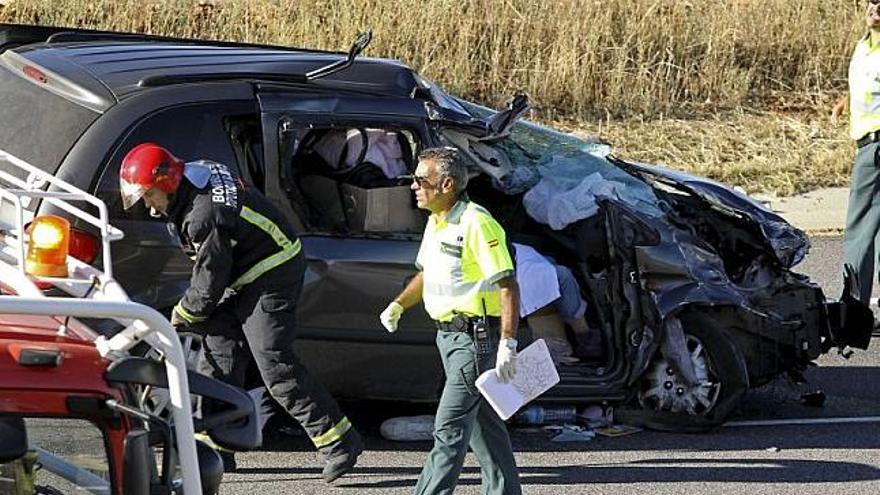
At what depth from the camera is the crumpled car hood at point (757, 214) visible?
8656 millimetres

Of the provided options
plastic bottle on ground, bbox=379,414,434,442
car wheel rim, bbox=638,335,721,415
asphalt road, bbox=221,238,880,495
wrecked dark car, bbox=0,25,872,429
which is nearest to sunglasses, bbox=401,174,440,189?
wrecked dark car, bbox=0,25,872,429

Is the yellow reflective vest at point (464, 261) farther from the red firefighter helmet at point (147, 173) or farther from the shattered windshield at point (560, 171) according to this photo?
the shattered windshield at point (560, 171)

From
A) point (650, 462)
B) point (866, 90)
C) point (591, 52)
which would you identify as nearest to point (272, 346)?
point (650, 462)

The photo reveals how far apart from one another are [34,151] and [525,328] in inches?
95.4

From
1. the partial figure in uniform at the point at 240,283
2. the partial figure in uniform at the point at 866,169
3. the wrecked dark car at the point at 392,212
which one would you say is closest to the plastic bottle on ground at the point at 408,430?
the wrecked dark car at the point at 392,212

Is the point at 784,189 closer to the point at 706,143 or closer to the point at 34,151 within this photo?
the point at 706,143

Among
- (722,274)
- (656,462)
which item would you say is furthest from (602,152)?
(656,462)

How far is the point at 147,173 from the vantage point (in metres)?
6.66

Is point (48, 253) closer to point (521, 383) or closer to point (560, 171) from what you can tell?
point (521, 383)

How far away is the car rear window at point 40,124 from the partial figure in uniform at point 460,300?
1.61 meters

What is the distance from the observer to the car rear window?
23.6ft

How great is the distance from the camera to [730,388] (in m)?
8.27

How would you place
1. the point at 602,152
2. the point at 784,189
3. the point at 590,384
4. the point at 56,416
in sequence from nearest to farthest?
the point at 56,416
the point at 590,384
the point at 602,152
the point at 784,189

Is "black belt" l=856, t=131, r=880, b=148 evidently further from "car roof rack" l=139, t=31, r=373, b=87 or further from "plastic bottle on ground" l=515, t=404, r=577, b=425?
"car roof rack" l=139, t=31, r=373, b=87
